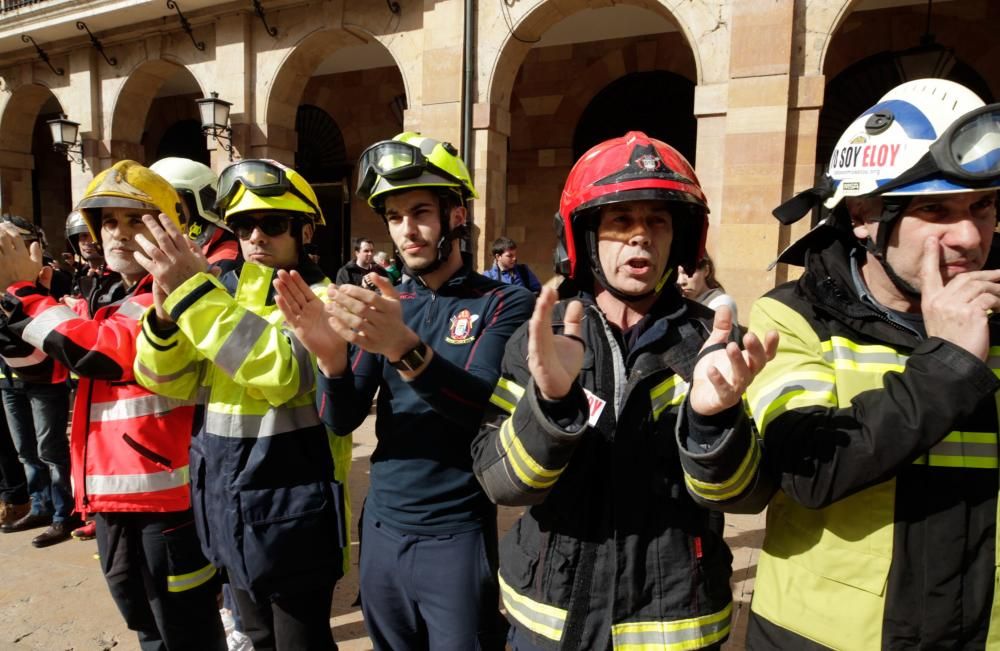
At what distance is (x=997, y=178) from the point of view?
3.92 feet

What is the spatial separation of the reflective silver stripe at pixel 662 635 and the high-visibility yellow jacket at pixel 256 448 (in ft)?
3.56

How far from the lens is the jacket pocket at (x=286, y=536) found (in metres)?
1.90

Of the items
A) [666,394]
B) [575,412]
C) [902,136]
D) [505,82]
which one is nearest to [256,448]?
[575,412]

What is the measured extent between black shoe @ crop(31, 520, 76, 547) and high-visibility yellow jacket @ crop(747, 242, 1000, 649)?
459cm

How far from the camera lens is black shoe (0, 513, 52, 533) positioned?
166 inches

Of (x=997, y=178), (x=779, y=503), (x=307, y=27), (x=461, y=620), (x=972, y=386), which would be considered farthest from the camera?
(x=307, y=27)

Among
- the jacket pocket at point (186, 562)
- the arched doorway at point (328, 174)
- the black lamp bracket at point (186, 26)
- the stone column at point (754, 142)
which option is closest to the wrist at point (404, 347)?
the jacket pocket at point (186, 562)

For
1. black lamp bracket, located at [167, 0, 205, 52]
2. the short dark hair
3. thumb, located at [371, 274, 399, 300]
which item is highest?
black lamp bracket, located at [167, 0, 205, 52]

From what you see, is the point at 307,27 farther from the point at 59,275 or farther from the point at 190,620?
the point at 190,620

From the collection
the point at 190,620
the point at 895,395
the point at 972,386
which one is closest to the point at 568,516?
the point at 895,395

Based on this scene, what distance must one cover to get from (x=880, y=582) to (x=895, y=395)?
1.31 ft

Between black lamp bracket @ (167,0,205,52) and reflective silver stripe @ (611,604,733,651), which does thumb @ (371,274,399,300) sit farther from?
black lamp bracket @ (167,0,205,52)

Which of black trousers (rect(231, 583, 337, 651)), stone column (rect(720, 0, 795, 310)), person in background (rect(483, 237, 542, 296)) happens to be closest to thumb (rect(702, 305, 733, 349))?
black trousers (rect(231, 583, 337, 651))

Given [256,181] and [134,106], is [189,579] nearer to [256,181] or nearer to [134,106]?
[256,181]
